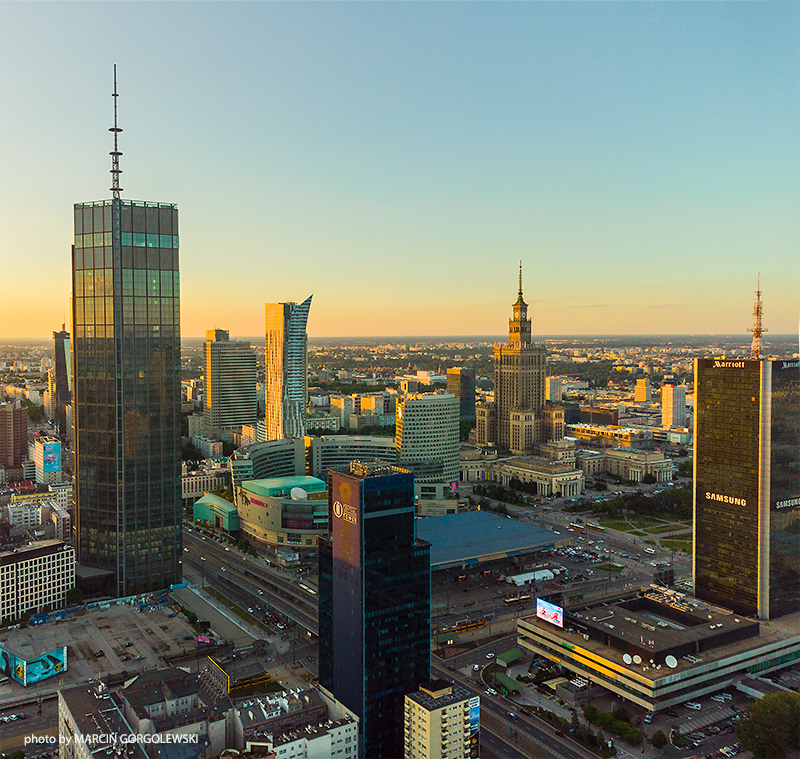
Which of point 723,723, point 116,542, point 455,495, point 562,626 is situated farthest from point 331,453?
point 723,723

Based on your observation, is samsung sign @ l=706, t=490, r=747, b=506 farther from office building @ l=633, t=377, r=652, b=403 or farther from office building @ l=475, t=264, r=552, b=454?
office building @ l=633, t=377, r=652, b=403

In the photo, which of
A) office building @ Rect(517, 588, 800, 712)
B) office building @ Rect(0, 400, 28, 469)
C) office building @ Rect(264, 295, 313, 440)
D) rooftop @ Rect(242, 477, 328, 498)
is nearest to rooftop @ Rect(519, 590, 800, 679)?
office building @ Rect(517, 588, 800, 712)

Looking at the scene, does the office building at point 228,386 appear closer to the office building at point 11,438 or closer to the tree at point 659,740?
the office building at point 11,438

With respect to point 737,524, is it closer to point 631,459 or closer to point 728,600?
point 728,600

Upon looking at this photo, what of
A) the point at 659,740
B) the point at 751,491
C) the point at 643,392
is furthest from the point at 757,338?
the point at 643,392

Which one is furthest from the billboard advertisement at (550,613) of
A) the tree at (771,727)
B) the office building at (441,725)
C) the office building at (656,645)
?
the office building at (441,725)

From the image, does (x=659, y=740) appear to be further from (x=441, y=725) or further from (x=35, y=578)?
(x=35, y=578)
